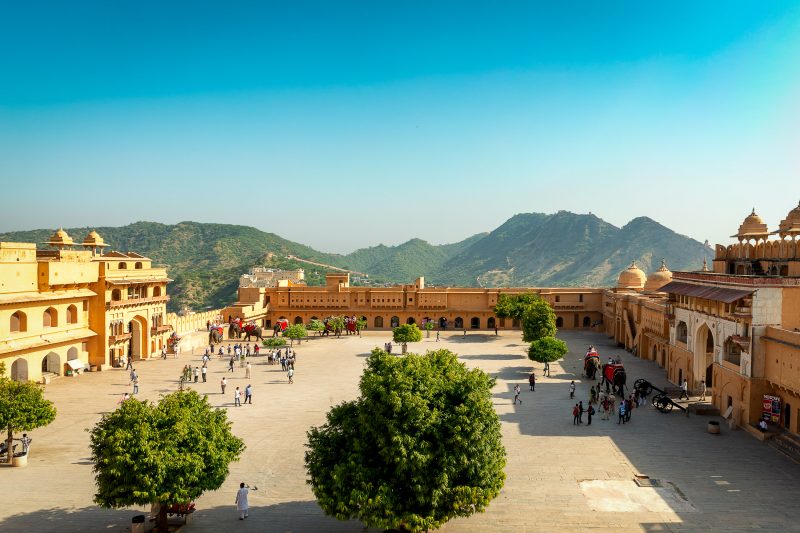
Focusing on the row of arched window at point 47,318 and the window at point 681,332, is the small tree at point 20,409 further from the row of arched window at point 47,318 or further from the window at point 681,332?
the window at point 681,332

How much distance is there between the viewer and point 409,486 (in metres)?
13.8

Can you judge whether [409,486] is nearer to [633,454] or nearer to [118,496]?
[118,496]

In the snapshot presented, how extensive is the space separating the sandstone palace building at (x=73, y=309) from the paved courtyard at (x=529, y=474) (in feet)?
8.81

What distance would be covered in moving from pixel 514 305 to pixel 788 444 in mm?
31865

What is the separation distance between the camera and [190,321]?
50.4 meters

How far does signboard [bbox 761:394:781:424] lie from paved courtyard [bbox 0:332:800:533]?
118cm

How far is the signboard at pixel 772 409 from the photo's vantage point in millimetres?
24094

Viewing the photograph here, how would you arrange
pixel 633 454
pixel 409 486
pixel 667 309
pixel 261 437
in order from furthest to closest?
pixel 667 309
pixel 261 437
pixel 633 454
pixel 409 486

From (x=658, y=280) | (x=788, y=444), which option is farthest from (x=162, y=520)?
(x=658, y=280)

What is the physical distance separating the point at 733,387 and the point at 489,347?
24.0 meters

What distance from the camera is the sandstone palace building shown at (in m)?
32.5

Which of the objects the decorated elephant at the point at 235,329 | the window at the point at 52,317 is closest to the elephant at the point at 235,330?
the decorated elephant at the point at 235,329

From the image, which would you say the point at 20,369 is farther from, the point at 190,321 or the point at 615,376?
the point at 615,376

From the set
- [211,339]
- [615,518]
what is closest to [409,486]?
[615,518]
